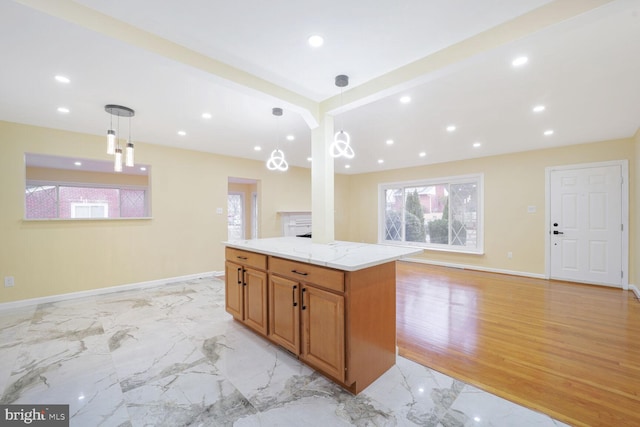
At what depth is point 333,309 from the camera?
1.84 m

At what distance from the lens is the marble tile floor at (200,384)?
5.27 feet

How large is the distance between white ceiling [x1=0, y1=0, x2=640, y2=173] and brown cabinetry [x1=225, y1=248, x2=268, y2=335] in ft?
5.24

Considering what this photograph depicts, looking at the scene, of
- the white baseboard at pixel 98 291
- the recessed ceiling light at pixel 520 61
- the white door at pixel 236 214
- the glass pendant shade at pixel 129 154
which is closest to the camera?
the recessed ceiling light at pixel 520 61

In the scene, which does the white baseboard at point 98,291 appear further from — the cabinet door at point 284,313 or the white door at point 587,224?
the white door at point 587,224

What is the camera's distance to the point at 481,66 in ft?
7.06

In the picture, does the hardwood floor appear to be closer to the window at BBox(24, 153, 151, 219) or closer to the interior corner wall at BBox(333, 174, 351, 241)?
the interior corner wall at BBox(333, 174, 351, 241)

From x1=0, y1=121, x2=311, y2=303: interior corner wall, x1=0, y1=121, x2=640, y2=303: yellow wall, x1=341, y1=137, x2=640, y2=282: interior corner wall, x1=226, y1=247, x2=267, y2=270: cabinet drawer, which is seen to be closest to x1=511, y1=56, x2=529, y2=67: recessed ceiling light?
x1=226, y1=247, x2=267, y2=270: cabinet drawer

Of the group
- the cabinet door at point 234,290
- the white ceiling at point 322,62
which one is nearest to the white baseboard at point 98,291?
the cabinet door at point 234,290

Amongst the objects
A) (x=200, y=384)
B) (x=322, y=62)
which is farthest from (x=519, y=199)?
(x=200, y=384)

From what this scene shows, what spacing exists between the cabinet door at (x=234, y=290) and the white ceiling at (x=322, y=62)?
5.87 ft

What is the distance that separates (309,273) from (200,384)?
111 cm

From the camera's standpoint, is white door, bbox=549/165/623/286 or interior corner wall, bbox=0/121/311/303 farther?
white door, bbox=549/165/623/286

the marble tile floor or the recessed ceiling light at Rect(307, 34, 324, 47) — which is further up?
the recessed ceiling light at Rect(307, 34, 324, 47)

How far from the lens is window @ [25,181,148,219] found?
5.97 m
